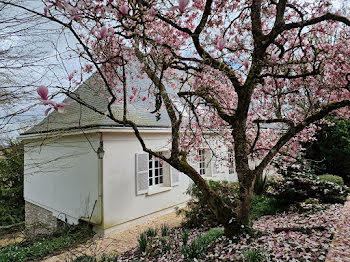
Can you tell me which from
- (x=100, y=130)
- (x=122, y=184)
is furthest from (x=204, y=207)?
(x=100, y=130)

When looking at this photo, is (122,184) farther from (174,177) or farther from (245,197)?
(245,197)

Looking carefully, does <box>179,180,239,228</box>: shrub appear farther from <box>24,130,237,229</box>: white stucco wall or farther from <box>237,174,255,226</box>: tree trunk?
<box>237,174,255,226</box>: tree trunk

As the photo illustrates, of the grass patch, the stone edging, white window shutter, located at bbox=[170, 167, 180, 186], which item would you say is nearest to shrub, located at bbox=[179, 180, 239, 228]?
the stone edging

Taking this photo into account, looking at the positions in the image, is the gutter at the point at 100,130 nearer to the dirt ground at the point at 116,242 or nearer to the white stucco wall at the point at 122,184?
the white stucco wall at the point at 122,184

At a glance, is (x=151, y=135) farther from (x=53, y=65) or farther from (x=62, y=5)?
(x=62, y=5)

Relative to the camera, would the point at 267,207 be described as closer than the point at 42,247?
No

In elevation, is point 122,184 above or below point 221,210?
below

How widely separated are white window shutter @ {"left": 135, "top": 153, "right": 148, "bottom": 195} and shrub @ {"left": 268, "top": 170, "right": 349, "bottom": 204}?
153 inches

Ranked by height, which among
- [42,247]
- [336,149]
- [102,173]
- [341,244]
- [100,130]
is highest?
[100,130]

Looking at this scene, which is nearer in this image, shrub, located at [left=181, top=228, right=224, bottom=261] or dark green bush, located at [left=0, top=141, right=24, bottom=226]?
shrub, located at [left=181, top=228, right=224, bottom=261]

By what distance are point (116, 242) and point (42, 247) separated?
1757 millimetres

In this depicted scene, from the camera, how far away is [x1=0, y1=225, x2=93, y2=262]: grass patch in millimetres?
4719

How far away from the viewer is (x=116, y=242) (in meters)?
5.60

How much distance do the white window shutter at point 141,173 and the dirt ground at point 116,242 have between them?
1103 millimetres
